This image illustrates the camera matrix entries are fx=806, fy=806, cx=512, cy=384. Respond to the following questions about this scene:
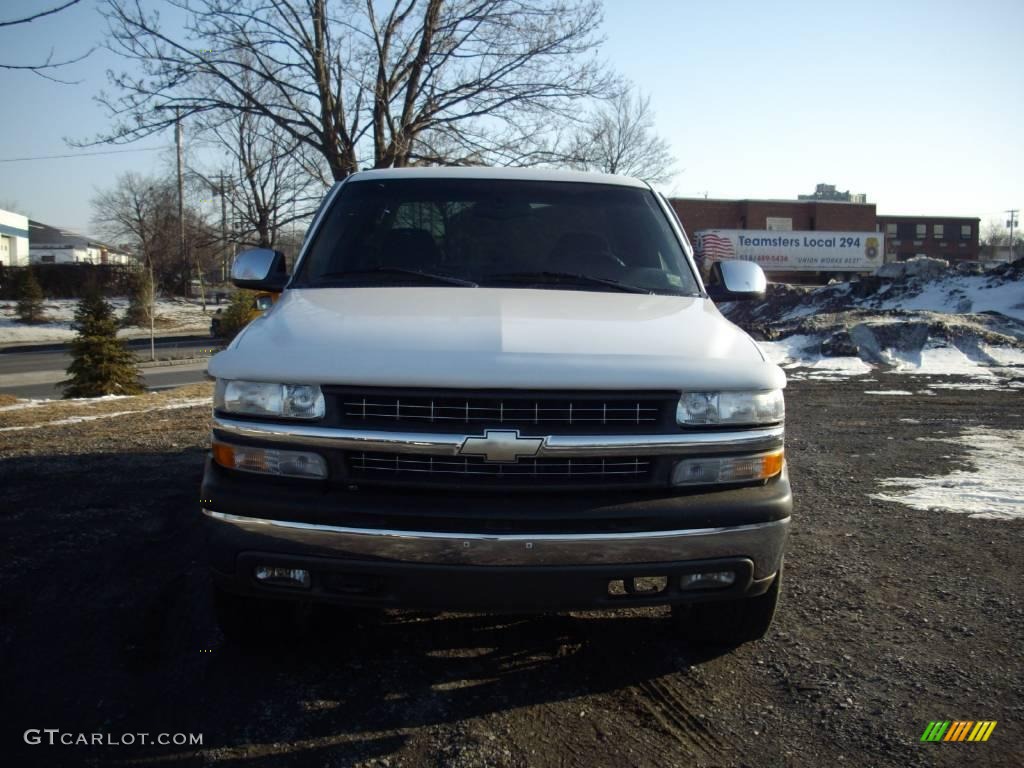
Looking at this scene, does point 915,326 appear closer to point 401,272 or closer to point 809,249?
A: point 401,272

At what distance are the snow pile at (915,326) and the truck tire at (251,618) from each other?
9.19 meters

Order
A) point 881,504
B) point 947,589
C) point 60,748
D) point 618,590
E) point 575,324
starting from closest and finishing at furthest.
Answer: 1. point 60,748
2. point 618,590
3. point 575,324
4. point 947,589
5. point 881,504

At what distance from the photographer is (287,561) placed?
2547 mm

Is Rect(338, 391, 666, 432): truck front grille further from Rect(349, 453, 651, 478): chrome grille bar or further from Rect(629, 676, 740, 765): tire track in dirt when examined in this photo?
Rect(629, 676, 740, 765): tire track in dirt

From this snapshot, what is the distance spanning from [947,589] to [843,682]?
130 centimetres

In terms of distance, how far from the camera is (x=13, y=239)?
75.9 m

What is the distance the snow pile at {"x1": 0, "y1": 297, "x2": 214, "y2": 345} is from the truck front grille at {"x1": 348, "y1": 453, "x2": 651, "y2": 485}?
36.3m

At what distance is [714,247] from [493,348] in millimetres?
45371

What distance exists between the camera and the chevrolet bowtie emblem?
2561 millimetres

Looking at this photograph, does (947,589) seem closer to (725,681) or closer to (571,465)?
(725,681)

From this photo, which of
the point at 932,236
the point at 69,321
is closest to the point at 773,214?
the point at 932,236

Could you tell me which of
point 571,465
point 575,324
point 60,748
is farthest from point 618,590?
point 60,748

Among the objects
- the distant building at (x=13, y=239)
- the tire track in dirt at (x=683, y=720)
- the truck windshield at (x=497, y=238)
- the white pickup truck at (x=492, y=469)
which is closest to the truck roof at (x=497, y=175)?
the truck windshield at (x=497, y=238)

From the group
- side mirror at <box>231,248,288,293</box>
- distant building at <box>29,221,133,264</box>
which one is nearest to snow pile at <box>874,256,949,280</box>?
side mirror at <box>231,248,288,293</box>
